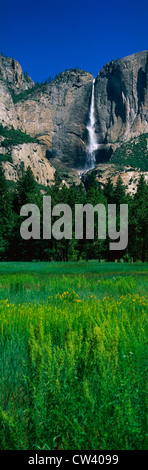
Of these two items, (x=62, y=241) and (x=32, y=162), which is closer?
(x=62, y=241)

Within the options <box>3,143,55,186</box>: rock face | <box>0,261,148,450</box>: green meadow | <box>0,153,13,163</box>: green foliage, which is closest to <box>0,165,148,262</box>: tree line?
<box>0,261,148,450</box>: green meadow

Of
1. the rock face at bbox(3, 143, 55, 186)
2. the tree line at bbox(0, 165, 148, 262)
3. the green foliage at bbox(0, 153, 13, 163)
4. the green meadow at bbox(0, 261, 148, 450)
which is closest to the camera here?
the green meadow at bbox(0, 261, 148, 450)

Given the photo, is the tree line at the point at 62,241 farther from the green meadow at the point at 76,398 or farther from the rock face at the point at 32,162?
the rock face at the point at 32,162

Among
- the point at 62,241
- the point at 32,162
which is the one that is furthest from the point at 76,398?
the point at 32,162

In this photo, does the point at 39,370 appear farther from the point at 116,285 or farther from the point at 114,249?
the point at 114,249

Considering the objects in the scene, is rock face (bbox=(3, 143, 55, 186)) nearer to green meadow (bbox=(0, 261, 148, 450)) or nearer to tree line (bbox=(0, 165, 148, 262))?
tree line (bbox=(0, 165, 148, 262))

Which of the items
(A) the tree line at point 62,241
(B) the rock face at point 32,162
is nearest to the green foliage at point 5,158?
(B) the rock face at point 32,162

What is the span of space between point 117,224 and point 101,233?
399 centimetres

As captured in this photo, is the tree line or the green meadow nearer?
the green meadow

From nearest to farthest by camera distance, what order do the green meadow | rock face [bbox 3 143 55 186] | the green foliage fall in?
the green meadow < the green foliage < rock face [bbox 3 143 55 186]

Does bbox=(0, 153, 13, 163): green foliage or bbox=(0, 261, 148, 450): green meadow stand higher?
bbox=(0, 153, 13, 163): green foliage

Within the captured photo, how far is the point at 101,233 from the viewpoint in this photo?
4331 cm

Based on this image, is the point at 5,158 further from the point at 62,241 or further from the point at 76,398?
the point at 76,398

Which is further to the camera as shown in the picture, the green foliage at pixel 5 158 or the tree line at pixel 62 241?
the green foliage at pixel 5 158
